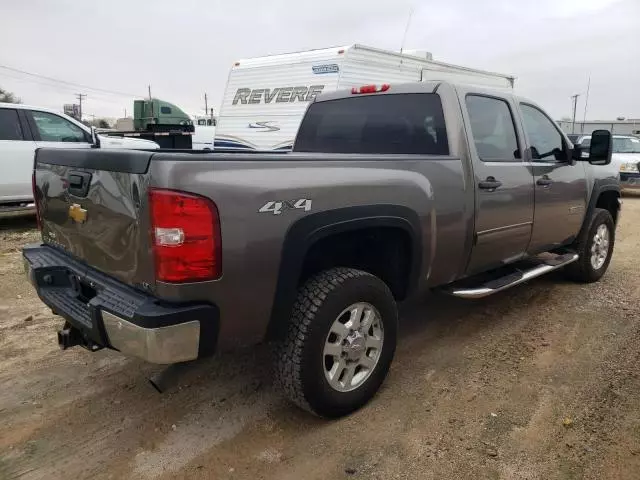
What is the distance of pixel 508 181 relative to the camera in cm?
402

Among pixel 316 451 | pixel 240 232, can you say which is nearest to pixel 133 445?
pixel 316 451

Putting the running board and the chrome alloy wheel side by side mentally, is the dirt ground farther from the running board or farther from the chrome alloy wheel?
the running board

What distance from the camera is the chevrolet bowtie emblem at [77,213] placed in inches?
113

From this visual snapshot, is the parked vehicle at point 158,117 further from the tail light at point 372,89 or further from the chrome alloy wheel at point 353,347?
the chrome alloy wheel at point 353,347

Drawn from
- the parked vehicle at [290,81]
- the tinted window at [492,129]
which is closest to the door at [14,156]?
the parked vehicle at [290,81]

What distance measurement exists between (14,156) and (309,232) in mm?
7384

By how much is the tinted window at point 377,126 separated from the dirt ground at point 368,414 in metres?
1.50

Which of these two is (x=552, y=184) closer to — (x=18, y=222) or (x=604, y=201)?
(x=604, y=201)

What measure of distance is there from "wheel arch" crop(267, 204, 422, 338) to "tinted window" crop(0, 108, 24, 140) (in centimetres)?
734

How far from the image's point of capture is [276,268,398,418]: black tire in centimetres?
280

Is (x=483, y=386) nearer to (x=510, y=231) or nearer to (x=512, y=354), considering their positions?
(x=512, y=354)

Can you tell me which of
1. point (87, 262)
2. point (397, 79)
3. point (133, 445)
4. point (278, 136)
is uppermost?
point (397, 79)

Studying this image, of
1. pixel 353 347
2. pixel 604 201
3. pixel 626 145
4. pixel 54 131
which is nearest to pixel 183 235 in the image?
pixel 353 347

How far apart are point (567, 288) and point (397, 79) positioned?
530 centimetres
